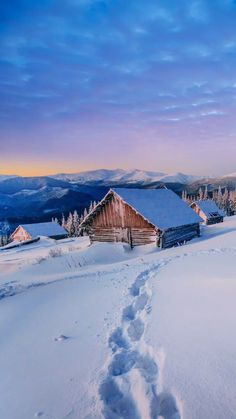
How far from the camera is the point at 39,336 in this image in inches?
278

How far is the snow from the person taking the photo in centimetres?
5932

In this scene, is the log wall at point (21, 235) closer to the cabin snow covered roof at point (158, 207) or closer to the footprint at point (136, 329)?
the cabin snow covered roof at point (158, 207)

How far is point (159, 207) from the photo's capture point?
26766 mm

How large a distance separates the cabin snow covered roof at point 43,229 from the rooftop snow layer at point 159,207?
3569cm

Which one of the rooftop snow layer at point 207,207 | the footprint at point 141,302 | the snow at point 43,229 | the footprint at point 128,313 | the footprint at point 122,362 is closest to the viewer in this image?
the footprint at point 122,362

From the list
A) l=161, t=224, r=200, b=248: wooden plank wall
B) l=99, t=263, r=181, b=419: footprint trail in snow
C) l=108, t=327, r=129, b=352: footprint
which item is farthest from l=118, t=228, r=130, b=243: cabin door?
l=108, t=327, r=129, b=352: footprint

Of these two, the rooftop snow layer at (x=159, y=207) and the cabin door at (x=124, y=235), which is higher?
the rooftop snow layer at (x=159, y=207)

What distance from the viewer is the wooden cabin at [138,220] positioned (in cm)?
2458

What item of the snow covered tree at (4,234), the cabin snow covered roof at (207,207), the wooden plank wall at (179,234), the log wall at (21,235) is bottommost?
the snow covered tree at (4,234)

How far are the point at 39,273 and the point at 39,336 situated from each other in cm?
1036

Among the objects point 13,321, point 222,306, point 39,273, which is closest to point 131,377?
point 222,306

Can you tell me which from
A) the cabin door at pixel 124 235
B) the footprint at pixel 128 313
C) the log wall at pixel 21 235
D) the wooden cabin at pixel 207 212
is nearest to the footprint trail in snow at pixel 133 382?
the footprint at pixel 128 313

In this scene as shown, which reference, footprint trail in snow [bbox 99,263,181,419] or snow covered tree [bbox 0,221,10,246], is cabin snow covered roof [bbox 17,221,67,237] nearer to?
snow covered tree [bbox 0,221,10,246]

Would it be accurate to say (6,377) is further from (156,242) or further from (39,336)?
(156,242)
